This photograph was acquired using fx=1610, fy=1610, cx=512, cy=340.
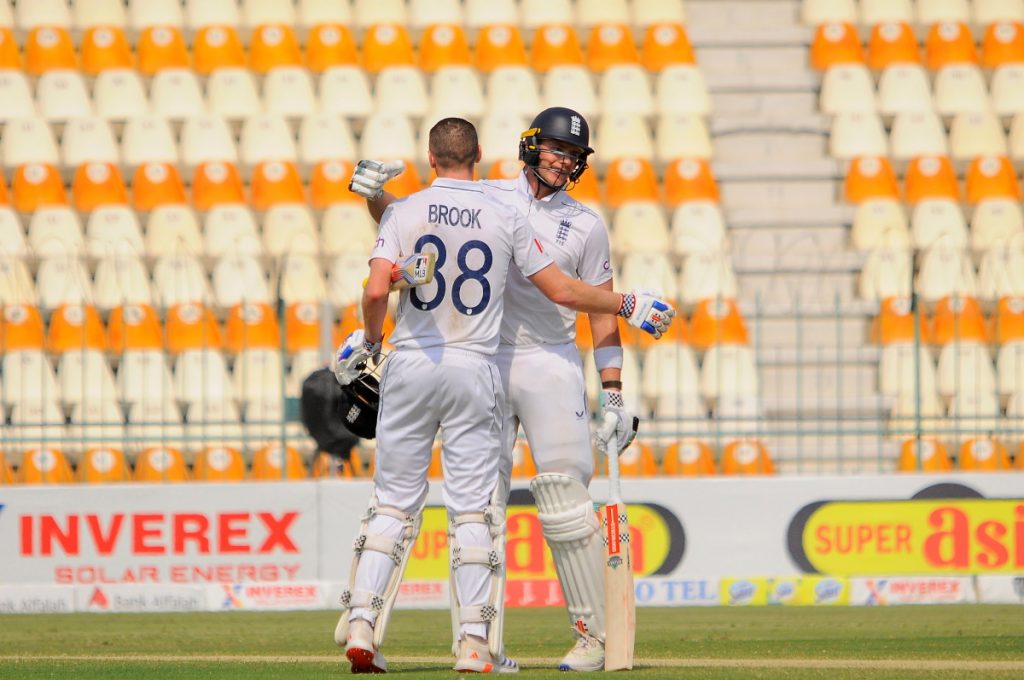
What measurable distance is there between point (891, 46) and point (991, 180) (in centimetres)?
204

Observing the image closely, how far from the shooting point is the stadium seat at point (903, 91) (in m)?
15.6

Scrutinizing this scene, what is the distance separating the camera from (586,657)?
5.84 meters

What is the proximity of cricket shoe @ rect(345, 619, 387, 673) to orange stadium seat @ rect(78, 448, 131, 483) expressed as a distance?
6.23 meters

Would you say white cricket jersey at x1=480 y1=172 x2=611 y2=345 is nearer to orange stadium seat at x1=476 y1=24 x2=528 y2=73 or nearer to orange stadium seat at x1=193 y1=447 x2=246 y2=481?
orange stadium seat at x1=193 y1=447 x2=246 y2=481

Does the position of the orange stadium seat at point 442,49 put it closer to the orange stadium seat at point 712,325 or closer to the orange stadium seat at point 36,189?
the orange stadium seat at point 36,189

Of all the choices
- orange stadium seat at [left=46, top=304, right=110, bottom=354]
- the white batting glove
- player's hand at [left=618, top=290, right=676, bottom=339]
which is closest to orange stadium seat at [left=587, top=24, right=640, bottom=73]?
orange stadium seat at [left=46, top=304, right=110, bottom=354]

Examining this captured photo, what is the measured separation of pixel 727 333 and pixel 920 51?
17.9 feet

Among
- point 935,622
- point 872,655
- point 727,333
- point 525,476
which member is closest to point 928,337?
point 727,333

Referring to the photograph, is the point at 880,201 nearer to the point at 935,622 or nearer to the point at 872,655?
the point at 935,622

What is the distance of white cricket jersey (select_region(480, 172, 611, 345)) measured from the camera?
612cm

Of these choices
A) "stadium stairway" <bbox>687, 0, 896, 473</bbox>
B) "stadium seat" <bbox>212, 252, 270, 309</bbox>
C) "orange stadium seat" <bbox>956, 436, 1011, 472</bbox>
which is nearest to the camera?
"orange stadium seat" <bbox>956, 436, 1011, 472</bbox>

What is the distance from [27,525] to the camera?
35.6 feet

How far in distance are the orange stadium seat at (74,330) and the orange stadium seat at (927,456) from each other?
598 cm

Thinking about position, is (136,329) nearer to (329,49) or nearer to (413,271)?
(329,49)
